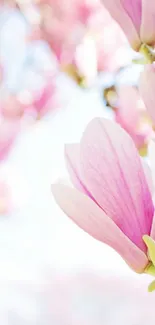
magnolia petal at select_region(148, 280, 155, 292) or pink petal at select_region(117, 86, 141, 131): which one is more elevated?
magnolia petal at select_region(148, 280, 155, 292)

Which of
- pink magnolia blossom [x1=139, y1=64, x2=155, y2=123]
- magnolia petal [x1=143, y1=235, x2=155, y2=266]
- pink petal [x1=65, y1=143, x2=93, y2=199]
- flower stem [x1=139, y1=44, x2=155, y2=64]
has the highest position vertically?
pink magnolia blossom [x1=139, y1=64, x2=155, y2=123]

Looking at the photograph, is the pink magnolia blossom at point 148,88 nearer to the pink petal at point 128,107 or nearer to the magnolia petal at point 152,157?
the magnolia petal at point 152,157

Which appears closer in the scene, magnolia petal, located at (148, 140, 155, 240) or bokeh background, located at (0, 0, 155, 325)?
magnolia petal, located at (148, 140, 155, 240)

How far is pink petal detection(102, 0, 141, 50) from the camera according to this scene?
28 cm

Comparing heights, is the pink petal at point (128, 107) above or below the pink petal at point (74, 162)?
below

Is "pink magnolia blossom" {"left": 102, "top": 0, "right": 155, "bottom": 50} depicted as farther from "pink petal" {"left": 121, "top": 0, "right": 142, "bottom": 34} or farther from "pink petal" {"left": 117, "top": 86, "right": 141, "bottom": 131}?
"pink petal" {"left": 117, "top": 86, "right": 141, "bottom": 131}

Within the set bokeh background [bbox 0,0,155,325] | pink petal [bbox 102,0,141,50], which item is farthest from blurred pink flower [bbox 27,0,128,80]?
pink petal [bbox 102,0,141,50]

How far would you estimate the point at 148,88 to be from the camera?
25 cm

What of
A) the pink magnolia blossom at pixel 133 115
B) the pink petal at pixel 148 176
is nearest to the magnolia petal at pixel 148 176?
the pink petal at pixel 148 176

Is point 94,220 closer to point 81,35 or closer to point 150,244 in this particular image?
point 150,244

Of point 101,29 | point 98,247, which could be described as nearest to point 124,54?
point 101,29

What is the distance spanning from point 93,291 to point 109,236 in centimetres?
35

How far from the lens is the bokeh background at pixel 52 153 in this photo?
54cm

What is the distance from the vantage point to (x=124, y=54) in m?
0.57
